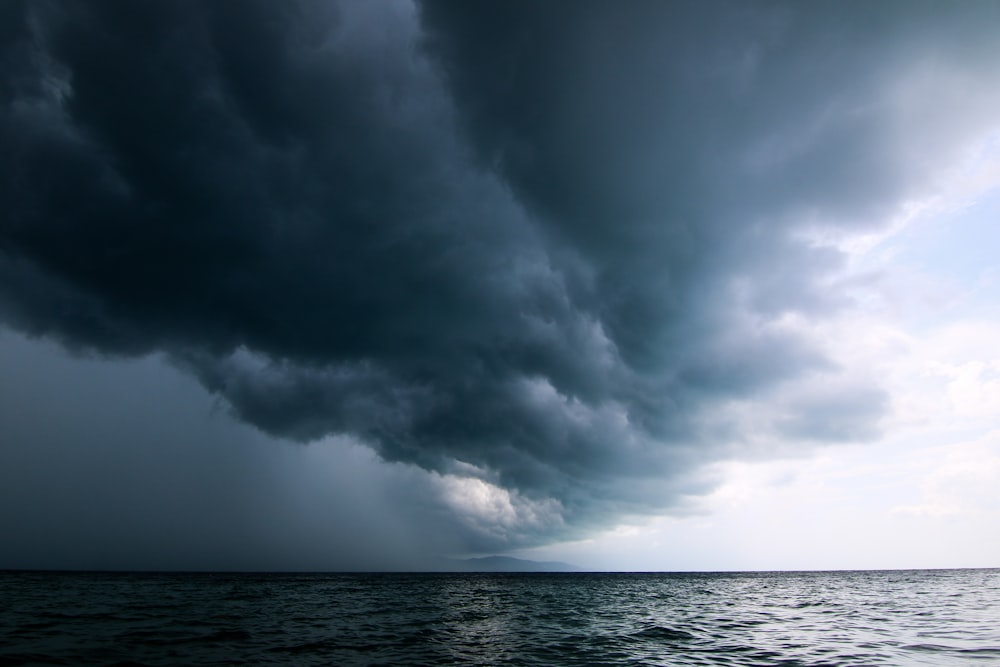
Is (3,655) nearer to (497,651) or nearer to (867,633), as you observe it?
(497,651)

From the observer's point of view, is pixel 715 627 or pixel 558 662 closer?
pixel 558 662

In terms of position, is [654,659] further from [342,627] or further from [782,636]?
[342,627]

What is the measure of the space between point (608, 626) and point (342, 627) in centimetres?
1905

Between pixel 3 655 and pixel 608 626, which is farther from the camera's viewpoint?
pixel 608 626

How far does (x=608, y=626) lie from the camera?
3816 centimetres

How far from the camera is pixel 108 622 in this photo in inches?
1425

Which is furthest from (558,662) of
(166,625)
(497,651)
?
(166,625)

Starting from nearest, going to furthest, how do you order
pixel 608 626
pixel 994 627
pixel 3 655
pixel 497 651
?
1. pixel 3 655
2. pixel 497 651
3. pixel 994 627
4. pixel 608 626

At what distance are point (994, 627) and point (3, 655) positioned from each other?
53.5m

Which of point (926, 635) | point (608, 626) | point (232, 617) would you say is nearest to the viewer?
point (926, 635)

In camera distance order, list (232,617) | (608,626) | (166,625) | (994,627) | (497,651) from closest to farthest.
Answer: (497,651)
(994,627)
(166,625)
(608,626)
(232,617)

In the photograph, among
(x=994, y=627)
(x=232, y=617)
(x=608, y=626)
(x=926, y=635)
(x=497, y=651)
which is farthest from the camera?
(x=232, y=617)

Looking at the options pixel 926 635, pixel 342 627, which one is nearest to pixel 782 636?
pixel 926 635

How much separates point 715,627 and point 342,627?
2605cm
